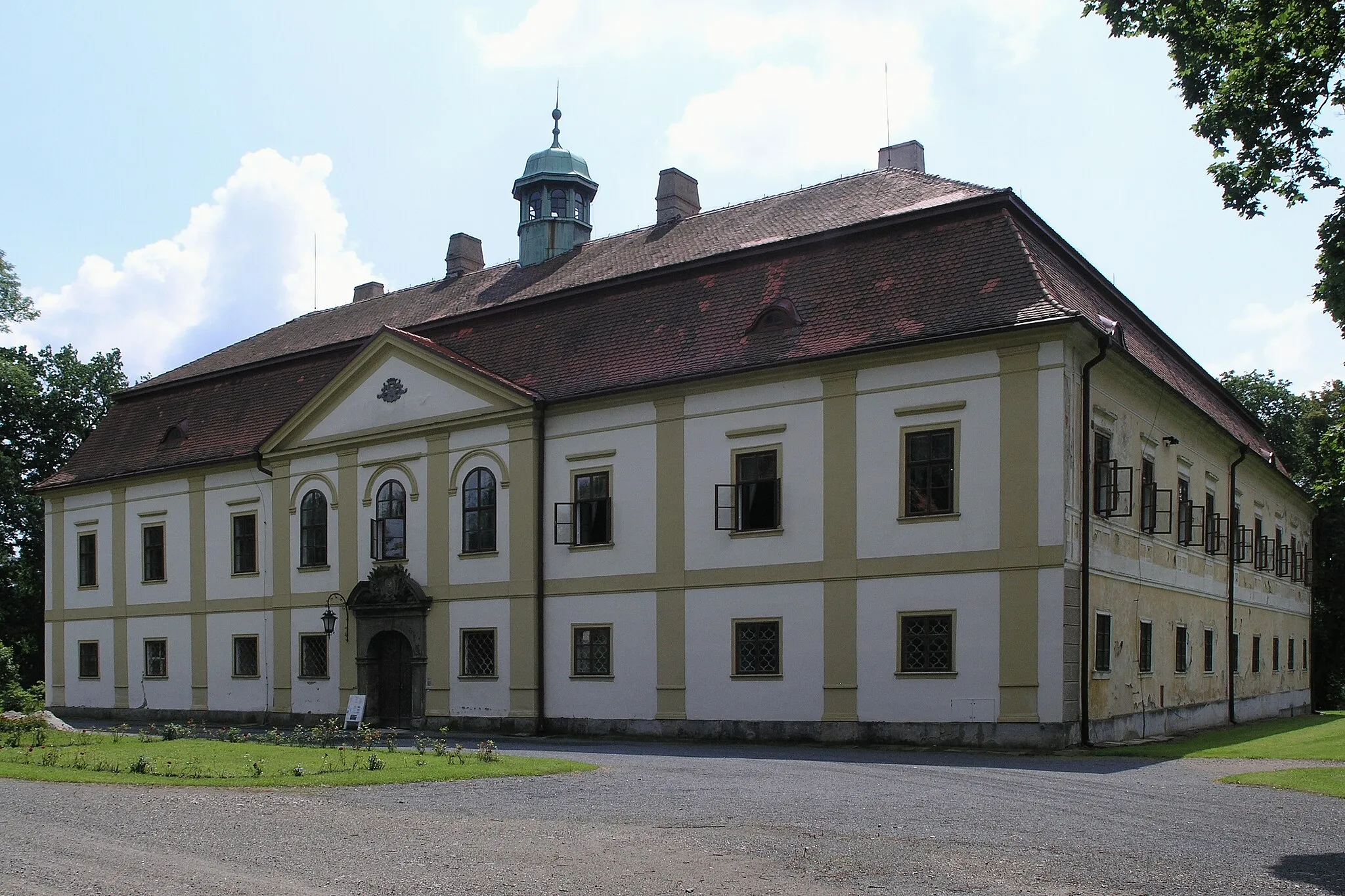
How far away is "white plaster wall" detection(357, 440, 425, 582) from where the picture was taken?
1126 inches

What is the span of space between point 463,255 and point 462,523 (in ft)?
36.9

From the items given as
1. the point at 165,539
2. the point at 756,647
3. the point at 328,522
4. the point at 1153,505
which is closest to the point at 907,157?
the point at 1153,505

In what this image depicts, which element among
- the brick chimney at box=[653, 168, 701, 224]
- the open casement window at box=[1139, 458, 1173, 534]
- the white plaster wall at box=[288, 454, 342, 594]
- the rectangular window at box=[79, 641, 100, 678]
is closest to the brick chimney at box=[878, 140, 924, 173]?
the brick chimney at box=[653, 168, 701, 224]

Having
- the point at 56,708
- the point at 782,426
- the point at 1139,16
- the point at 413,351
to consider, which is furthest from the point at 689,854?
the point at 56,708

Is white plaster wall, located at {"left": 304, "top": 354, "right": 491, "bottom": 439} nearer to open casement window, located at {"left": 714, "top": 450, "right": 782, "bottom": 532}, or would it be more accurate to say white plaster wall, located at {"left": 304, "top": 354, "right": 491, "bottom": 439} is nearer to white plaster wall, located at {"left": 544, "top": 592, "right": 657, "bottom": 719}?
white plaster wall, located at {"left": 544, "top": 592, "right": 657, "bottom": 719}

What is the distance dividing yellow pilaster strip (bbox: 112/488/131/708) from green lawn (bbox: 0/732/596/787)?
1602 centimetres

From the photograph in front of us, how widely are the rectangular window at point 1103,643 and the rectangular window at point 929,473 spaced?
3.05 m

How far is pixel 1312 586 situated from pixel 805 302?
2946 centimetres

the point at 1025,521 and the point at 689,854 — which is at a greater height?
the point at 1025,521

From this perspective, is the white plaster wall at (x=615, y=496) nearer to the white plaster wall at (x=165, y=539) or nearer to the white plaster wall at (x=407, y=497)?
the white plaster wall at (x=407, y=497)

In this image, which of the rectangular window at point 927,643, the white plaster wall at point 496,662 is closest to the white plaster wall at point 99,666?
the white plaster wall at point 496,662

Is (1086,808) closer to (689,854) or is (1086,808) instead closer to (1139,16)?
(689,854)

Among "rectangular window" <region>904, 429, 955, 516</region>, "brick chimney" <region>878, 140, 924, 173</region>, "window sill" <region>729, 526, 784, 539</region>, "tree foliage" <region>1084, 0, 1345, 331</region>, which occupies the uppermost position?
"brick chimney" <region>878, 140, 924, 173</region>

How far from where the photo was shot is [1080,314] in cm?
2020
